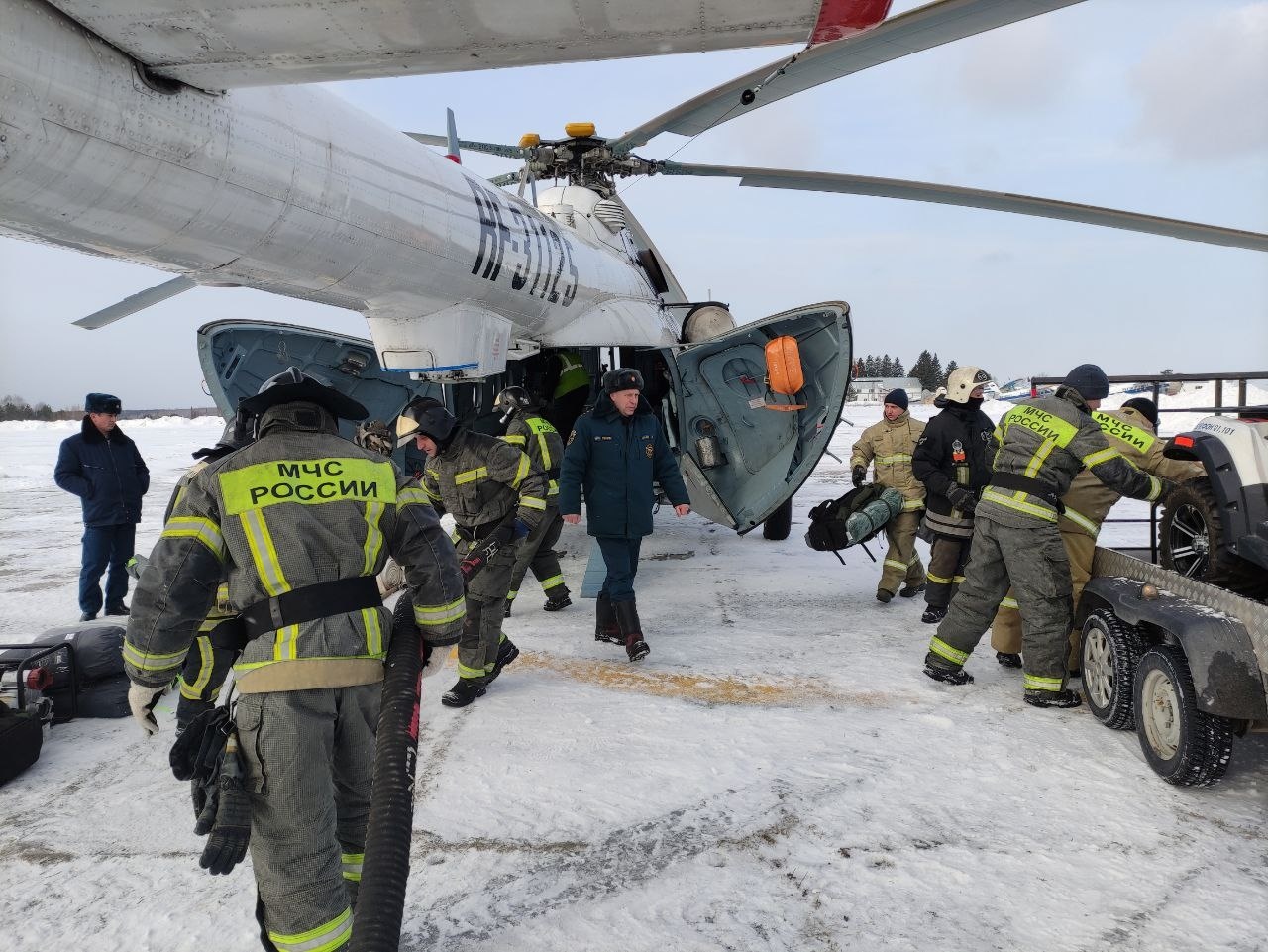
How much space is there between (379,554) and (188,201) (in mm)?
1743

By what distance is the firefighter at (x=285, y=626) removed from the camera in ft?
6.50

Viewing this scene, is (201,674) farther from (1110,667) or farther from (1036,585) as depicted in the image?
(1110,667)

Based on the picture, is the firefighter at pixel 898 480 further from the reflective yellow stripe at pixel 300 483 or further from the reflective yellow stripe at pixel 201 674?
the reflective yellow stripe at pixel 201 674

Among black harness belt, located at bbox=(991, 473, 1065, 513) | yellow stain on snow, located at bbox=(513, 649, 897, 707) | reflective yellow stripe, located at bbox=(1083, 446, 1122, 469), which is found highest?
reflective yellow stripe, located at bbox=(1083, 446, 1122, 469)

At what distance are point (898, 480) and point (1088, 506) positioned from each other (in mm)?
2053

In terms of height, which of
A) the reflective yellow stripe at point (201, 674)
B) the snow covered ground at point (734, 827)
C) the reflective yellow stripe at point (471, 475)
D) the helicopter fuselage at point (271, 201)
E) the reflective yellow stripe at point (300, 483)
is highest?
the helicopter fuselage at point (271, 201)

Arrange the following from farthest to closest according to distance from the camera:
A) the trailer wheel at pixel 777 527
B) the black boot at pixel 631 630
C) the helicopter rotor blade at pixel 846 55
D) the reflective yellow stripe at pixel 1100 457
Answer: the trailer wheel at pixel 777 527 < the black boot at pixel 631 630 < the helicopter rotor blade at pixel 846 55 < the reflective yellow stripe at pixel 1100 457

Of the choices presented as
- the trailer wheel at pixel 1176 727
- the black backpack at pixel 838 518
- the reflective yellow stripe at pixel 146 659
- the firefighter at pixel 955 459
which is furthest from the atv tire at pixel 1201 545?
the reflective yellow stripe at pixel 146 659

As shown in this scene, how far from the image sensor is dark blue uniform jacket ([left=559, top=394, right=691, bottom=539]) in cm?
473

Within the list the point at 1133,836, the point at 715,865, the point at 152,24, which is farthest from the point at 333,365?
the point at 1133,836

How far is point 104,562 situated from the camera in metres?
5.51

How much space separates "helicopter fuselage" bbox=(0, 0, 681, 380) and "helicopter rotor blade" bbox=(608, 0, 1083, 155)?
5.65 feet

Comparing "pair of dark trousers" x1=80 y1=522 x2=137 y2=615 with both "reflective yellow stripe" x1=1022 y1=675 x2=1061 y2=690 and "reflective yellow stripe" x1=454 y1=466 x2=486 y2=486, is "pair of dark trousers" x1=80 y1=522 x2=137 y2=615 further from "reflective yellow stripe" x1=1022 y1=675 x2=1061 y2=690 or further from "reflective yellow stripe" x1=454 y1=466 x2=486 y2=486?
"reflective yellow stripe" x1=1022 y1=675 x2=1061 y2=690

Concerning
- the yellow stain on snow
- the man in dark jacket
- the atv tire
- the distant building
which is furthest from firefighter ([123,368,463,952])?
the distant building
